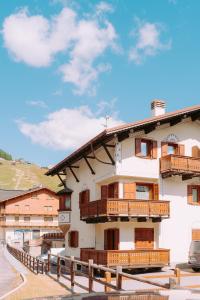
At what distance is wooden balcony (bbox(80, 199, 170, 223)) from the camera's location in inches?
933

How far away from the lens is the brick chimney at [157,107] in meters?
29.6

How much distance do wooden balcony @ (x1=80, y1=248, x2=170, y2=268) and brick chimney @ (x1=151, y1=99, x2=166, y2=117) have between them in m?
10.2

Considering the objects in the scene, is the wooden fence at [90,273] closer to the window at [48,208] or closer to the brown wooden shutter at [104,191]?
the brown wooden shutter at [104,191]

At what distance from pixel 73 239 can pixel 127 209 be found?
1004 centimetres

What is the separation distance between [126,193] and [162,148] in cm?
419

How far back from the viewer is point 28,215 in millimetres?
71188

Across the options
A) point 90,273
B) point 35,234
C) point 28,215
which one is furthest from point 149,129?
point 35,234

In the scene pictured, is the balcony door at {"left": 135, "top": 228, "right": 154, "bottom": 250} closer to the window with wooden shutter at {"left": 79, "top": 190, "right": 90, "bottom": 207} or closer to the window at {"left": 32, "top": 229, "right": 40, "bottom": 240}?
the window with wooden shutter at {"left": 79, "top": 190, "right": 90, "bottom": 207}

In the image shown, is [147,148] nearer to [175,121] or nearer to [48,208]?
[175,121]

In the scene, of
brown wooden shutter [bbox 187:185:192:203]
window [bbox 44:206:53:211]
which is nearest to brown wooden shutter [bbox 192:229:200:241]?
brown wooden shutter [bbox 187:185:192:203]

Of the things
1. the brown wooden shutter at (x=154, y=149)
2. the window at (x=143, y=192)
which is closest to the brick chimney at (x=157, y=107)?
the brown wooden shutter at (x=154, y=149)

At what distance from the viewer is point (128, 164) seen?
2550 cm

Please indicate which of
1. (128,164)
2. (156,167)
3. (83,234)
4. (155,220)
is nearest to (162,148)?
(156,167)

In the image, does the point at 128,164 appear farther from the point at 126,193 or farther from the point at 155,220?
the point at 155,220
